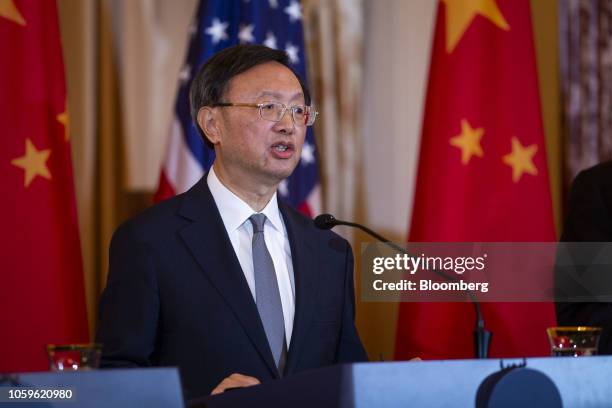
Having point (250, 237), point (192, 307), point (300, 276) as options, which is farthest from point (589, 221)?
point (192, 307)

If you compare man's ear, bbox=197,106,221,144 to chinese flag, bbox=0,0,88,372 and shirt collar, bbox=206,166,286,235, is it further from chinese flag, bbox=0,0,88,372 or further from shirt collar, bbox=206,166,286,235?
chinese flag, bbox=0,0,88,372

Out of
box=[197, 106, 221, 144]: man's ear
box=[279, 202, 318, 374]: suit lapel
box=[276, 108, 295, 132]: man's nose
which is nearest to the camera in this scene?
box=[279, 202, 318, 374]: suit lapel

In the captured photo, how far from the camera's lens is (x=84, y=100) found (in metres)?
4.12

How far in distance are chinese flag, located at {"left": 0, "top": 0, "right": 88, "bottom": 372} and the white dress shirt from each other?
117cm

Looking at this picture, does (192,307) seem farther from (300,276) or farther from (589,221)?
(589,221)

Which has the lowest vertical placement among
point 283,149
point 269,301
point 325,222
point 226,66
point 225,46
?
point 269,301

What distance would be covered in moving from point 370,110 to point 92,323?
5.93 feet

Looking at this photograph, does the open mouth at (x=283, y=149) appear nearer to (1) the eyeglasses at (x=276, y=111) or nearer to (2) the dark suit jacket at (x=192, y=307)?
(1) the eyeglasses at (x=276, y=111)

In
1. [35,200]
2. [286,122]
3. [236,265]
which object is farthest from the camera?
[35,200]

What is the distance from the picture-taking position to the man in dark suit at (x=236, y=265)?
2.30 meters

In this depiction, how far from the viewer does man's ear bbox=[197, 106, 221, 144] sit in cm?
264

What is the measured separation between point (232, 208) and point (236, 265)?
0.20 meters

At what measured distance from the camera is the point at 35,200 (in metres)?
3.49

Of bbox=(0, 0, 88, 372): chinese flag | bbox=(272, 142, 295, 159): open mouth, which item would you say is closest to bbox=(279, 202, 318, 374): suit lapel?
bbox=(272, 142, 295, 159): open mouth
